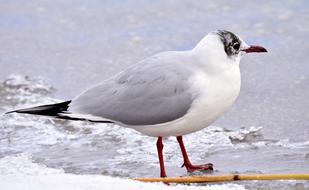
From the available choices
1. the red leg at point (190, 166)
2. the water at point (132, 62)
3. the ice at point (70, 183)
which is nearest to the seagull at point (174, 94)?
the red leg at point (190, 166)

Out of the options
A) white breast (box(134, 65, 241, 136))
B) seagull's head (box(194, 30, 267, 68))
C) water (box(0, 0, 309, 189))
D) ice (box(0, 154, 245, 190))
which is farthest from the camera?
water (box(0, 0, 309, 189))

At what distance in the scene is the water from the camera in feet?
14.7

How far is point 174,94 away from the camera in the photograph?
4.05 m

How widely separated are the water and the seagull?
1.01 ft

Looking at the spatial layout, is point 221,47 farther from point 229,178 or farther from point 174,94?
point 229,178

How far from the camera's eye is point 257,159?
432 cm

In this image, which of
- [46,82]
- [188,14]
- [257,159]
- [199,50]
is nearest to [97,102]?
[199,50]

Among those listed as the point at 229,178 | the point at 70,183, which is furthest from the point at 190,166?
the point at 70,183

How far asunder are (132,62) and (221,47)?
232cm

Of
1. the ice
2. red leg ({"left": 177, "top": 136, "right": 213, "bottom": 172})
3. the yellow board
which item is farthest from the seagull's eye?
the ice

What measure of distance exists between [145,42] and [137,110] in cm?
271

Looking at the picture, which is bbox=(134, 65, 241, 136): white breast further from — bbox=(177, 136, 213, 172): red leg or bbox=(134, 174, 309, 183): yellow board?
bbox=(134, 174, 309, 183): yellow board

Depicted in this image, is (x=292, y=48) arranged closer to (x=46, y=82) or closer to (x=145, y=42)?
(x=145, y=42)

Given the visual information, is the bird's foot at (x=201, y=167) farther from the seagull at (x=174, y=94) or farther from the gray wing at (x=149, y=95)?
the gray wing at (x=149, y=95)
